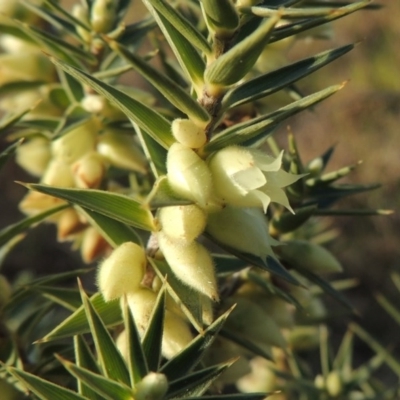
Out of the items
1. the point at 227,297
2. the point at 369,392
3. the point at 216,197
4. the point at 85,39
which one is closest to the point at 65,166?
the point at 85,39

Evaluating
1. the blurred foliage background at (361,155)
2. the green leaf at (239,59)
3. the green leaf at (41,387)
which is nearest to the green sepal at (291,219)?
the green leaf at (239,59)

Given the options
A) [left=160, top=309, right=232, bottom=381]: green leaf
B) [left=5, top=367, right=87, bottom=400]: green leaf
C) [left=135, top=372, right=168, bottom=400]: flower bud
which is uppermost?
[left=5, top=367, right=87, bottom=400]: green leaf

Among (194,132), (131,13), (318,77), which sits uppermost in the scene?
(194,132)

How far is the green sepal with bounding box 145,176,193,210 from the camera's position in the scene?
1.94 feet

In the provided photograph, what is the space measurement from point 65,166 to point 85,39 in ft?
0.70

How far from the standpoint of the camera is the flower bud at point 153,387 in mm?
573

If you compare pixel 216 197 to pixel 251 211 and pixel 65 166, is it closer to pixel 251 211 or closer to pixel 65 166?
pixel 251 211

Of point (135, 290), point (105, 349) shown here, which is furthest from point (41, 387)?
point (135, 290)

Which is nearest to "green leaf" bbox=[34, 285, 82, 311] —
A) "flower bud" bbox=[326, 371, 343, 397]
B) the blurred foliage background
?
"flower bud" bbox=[326, 371, 343, 397]

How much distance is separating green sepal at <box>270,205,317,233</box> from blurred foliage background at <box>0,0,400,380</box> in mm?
3097

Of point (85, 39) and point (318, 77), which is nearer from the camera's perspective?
point (85, 39)

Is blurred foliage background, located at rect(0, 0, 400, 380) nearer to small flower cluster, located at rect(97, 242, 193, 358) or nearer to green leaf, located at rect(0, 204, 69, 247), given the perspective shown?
green leaf, located at rect(0, 204, 69, 247)

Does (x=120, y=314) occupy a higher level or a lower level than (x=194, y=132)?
lower

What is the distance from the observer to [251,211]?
2.43 feet
